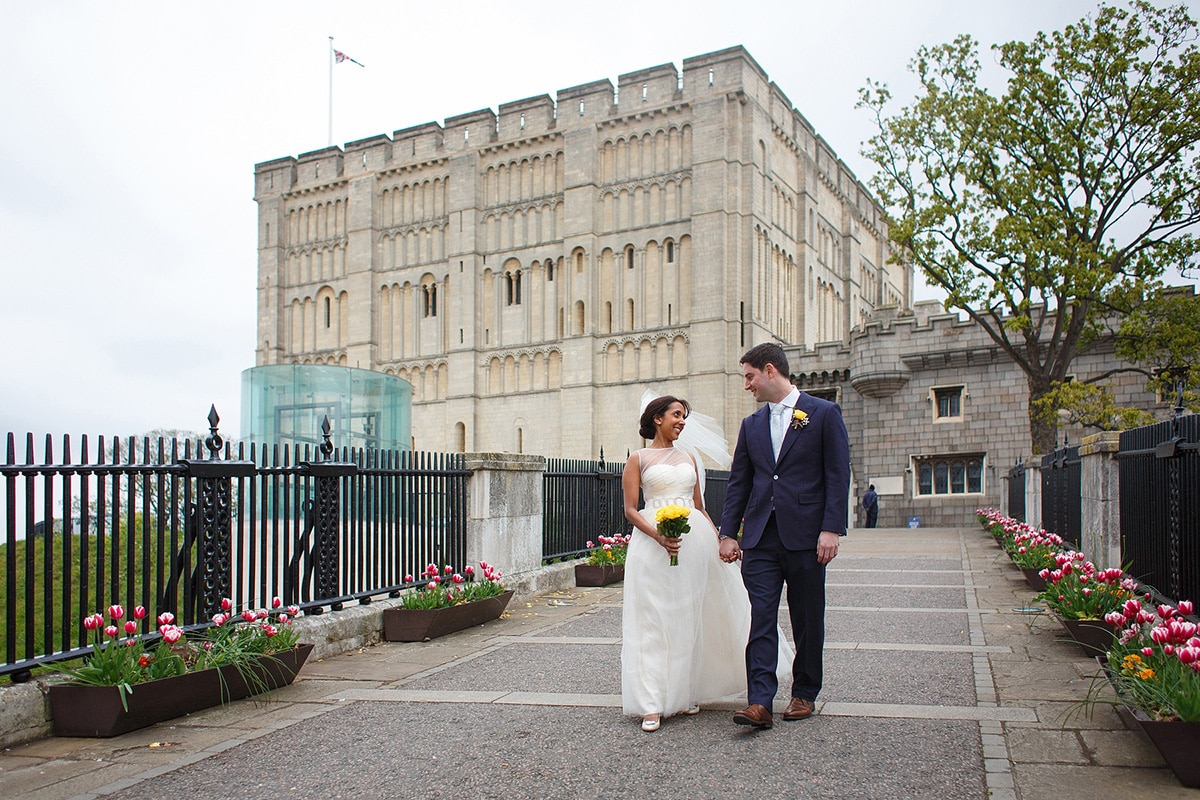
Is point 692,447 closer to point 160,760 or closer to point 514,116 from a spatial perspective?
point 160,760

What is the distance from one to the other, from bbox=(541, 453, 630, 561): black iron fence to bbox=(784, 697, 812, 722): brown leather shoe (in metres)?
6.20

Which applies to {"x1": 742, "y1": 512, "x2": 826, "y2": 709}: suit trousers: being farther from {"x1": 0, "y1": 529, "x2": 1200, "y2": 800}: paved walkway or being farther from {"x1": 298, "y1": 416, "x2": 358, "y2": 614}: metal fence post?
{"x1": 298, "y1": 416, "x2": 358, "y2": 614}: metal fence post

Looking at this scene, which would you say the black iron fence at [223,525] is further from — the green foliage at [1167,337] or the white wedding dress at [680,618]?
the green foliage at [1167,337]

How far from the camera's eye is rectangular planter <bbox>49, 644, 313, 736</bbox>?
181 inches

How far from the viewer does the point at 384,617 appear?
24.2 feet

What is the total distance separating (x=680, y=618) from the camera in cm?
479

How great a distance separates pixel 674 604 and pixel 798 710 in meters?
0.76

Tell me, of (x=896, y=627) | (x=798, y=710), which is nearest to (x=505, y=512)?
(x=896, y=627)

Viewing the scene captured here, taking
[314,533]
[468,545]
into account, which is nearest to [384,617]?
[314,533]

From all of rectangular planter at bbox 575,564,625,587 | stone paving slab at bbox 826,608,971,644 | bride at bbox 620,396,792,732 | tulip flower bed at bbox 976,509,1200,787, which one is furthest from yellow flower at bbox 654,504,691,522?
rectangular planter at bbox 575,564,625,587

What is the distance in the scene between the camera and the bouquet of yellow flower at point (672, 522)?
4.80 metres

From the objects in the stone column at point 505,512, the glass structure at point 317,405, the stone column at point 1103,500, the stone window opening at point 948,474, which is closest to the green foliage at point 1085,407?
the stone window opening at point 948,474

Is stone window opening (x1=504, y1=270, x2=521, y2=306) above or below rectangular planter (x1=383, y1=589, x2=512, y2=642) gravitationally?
above

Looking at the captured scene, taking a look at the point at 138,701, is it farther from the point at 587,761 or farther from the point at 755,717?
the point at 755,717
